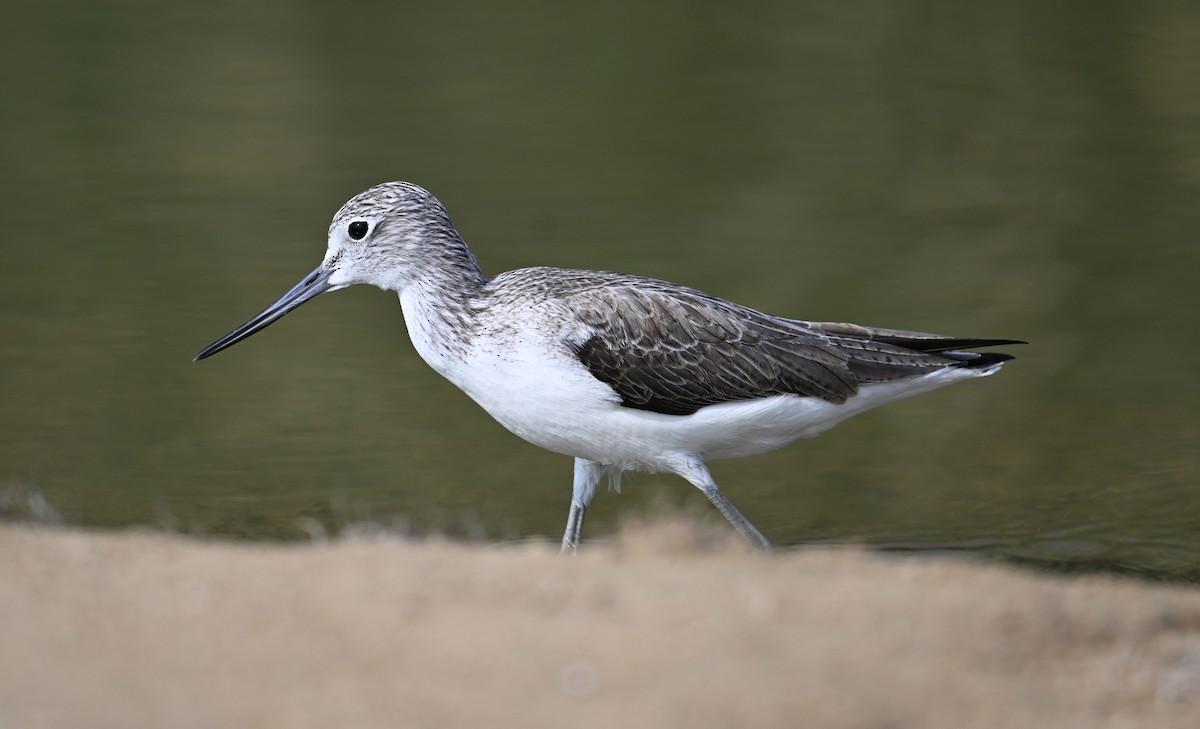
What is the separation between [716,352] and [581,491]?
936 mm

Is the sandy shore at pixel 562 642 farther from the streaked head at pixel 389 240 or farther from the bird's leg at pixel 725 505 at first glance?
the streaked head at pixel 389 240

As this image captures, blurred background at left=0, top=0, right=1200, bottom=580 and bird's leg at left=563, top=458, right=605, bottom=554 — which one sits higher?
bird's leg at left=563, top=458, right=605, bottom=554

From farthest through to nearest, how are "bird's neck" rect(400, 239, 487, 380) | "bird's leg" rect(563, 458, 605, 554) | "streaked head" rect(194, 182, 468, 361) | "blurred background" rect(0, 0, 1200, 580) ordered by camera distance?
"blurred background" rect(0, 0, 1200, 580)
"streaked head" rect(194, 182, 468, 361)
"bird's leg" rect(563, 458, 605, 554)
"bird's neck" rect(400, 239, 487, 380)

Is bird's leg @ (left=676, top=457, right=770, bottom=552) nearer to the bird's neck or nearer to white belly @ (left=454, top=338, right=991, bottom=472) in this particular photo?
white belly @ (left=454, top=338, right=991, bottom=472)

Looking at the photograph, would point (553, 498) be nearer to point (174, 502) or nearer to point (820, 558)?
point (174, 502)

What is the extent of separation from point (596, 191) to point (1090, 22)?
329 inches

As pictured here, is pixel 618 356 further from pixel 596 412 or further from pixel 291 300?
pixel 291 300

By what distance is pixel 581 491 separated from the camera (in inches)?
301

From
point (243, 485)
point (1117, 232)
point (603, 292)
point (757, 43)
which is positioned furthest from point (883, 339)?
point (757, 43)

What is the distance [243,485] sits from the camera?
29.6ft

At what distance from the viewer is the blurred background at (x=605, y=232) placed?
9055 mm

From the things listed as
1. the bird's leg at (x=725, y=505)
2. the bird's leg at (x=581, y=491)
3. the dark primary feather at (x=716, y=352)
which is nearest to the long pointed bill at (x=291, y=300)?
the dark primary feather at (x=716, y=352)

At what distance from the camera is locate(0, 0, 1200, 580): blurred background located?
905 centimetres

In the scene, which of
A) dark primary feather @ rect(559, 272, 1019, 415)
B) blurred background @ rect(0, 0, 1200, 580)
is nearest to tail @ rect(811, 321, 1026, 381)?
dark primary feather @ rect(559, 272, 1019, 415)
